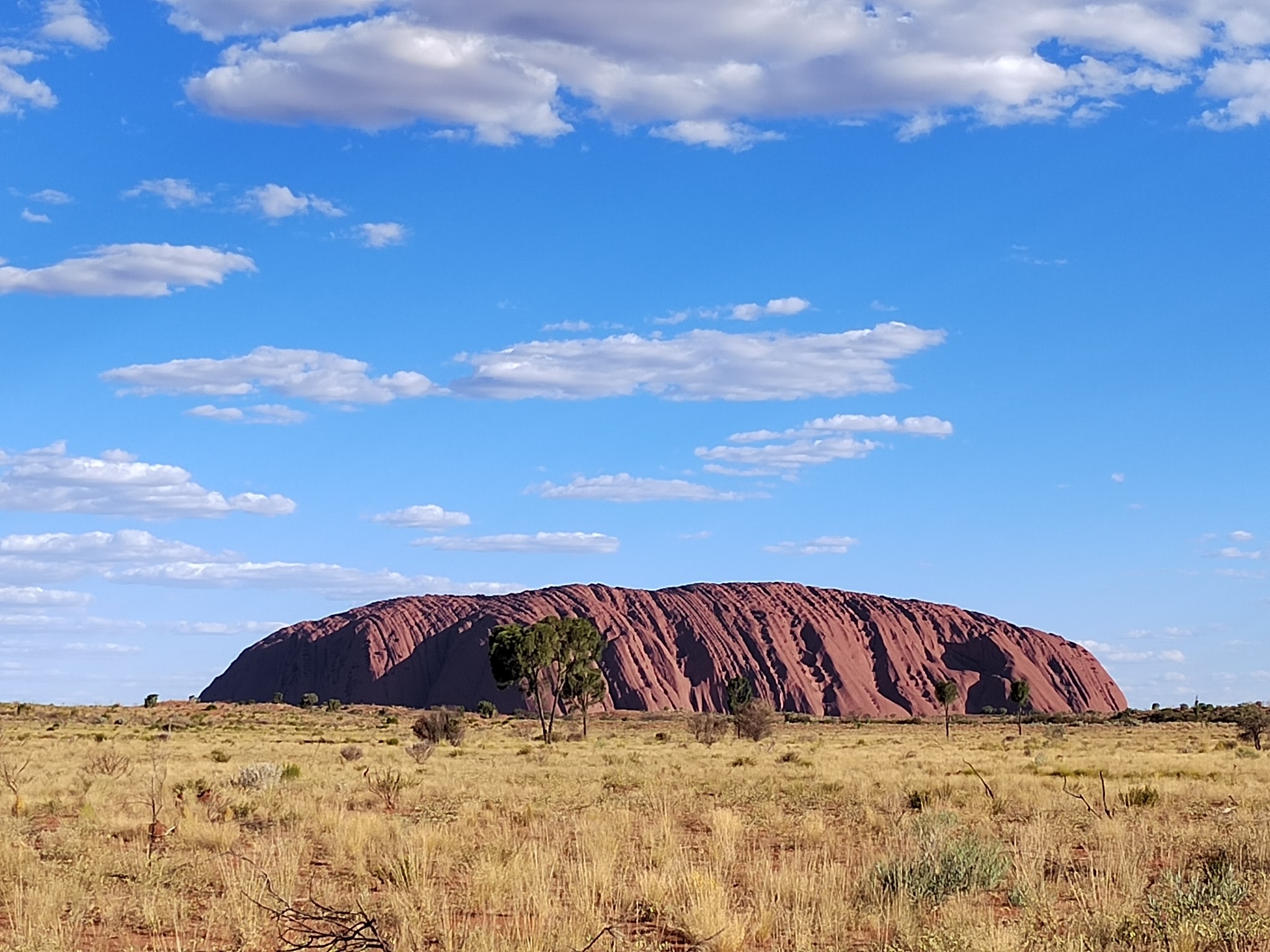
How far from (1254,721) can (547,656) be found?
110 feet

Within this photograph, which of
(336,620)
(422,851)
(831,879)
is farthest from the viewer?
(336,620)

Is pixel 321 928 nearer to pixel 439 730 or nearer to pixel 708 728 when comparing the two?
pixel 439 730

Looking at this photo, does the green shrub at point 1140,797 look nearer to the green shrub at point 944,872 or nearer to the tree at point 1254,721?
the green shrub at point 944,872

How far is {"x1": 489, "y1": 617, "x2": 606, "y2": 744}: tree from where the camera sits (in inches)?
2461

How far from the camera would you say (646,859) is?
12.5 meters

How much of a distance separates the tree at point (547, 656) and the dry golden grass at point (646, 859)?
3310 centimetres

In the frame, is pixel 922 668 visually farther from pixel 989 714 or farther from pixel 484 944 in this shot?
pixel 484 944

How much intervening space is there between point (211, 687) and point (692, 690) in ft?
278

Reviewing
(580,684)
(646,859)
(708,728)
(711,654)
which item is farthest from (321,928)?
(711,654)

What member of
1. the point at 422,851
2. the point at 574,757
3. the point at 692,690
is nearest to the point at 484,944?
the point at 422,851

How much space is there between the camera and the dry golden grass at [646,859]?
8.78m

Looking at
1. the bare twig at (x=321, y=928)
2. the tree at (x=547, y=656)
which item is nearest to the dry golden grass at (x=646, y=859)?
the bare twig at (x=321, y=928)

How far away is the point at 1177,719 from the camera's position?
9706 centimetres

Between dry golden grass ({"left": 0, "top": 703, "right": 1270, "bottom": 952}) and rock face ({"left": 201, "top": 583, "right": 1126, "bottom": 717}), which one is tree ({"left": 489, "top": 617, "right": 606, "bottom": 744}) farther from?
rock face ({"left": 201, "top": 583, "right": 1126, "bottom": 717})
